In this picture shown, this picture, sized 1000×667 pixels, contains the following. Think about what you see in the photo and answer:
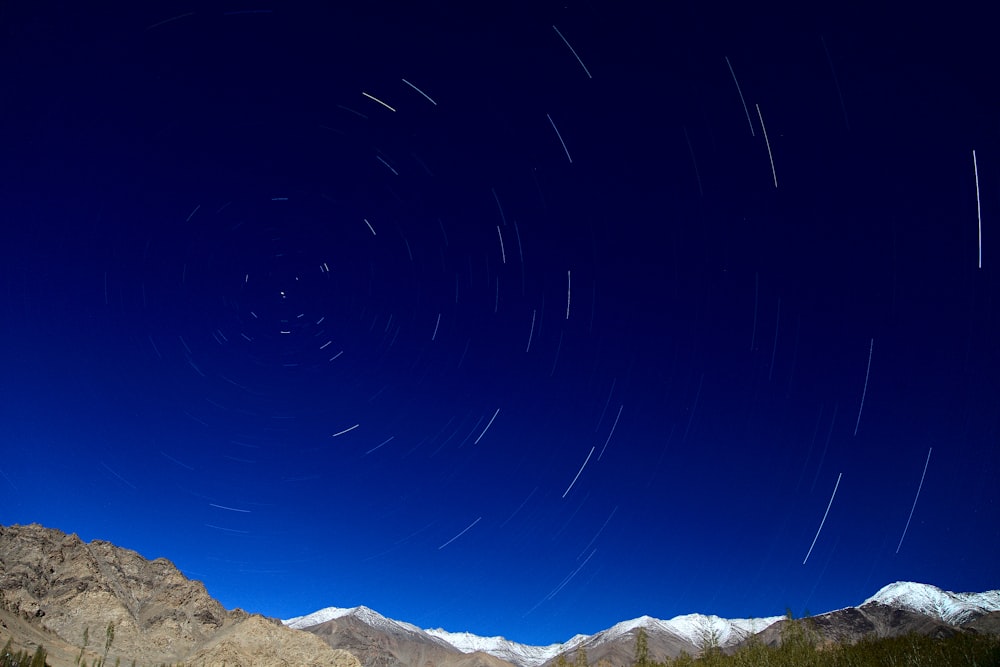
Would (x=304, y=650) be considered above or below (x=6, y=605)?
below

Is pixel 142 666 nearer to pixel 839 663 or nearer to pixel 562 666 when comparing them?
pixel 562 666

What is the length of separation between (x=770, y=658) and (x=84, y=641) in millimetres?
247497

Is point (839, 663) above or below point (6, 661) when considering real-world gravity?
below

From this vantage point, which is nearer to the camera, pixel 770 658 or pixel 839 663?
pixel 839 663

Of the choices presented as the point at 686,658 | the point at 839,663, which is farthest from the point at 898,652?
the point at 686,658

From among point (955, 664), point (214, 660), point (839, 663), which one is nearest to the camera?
point (955, 664)

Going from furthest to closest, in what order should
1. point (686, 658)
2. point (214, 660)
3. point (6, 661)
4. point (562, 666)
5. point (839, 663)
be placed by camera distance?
1. point (214, 660)
2. point (6, 661)
3. point (562, 666)
4. point (686, 658)
5. point (839, 663)

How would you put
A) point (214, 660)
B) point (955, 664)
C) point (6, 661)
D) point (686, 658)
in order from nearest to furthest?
point (955, 664) < point (686, 658) < point (6, 661) < point (214, 660)

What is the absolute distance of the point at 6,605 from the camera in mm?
192375

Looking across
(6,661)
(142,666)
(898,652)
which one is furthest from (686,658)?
(142,666)

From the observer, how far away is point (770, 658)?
32781 millimetres

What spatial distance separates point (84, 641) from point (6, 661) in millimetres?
95142

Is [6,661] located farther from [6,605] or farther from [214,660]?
[6,605]

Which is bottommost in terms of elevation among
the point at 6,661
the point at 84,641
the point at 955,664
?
the point at 955,664
